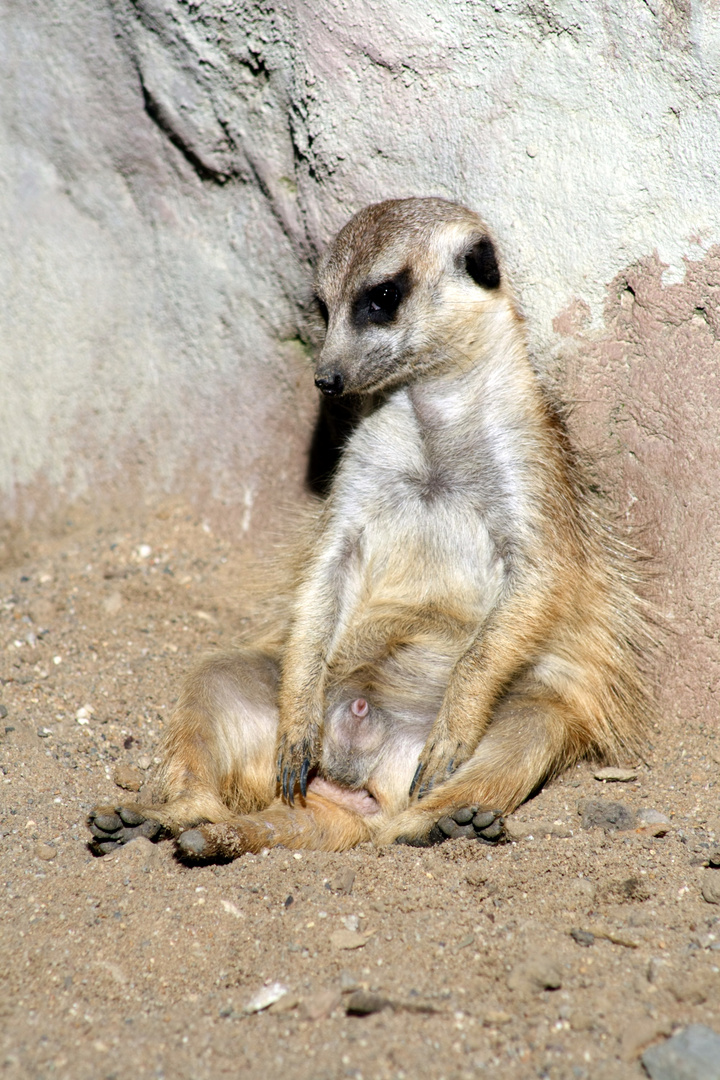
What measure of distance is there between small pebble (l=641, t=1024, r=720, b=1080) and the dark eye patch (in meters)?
2.01

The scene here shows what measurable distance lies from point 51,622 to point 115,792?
3.45 ft

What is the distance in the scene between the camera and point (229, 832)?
95.3 inches

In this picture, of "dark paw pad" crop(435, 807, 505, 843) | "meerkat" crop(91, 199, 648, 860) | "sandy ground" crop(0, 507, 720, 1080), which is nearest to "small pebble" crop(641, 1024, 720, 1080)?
"sandy ground" crop(0, 507, 720, 1080)

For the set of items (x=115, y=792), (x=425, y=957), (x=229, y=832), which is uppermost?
(x=425, y=957)

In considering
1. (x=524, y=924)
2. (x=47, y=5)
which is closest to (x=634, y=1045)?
(x=524, y=924)

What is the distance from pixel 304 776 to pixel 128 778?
0.55 metres

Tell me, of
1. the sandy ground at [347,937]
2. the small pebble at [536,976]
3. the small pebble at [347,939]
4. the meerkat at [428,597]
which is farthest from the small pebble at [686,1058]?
the meerkat at [428,597]

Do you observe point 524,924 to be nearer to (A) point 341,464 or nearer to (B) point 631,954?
(B) point 631,954

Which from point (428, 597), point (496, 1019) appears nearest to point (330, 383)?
point (428, 597)

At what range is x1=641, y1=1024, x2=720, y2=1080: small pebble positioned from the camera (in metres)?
1.58

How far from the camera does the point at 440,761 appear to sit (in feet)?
8.71

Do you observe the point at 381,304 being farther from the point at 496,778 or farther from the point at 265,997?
the point at 265,997

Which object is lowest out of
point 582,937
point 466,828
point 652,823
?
point 466,828

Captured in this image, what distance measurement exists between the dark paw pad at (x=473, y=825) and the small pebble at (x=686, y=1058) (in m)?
0.82
